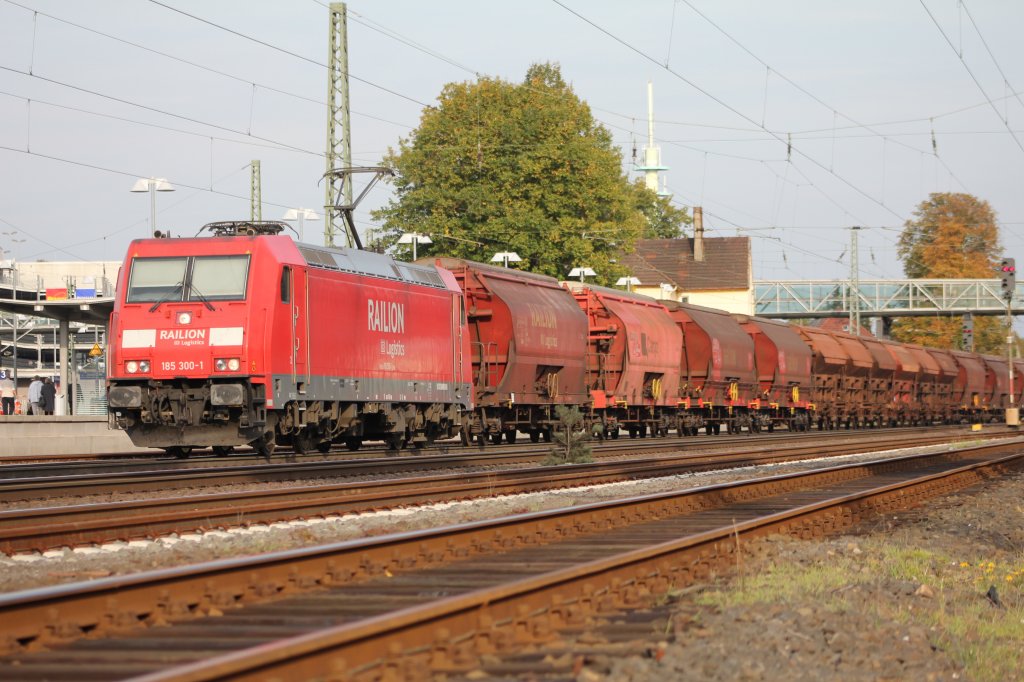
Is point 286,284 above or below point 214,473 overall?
above

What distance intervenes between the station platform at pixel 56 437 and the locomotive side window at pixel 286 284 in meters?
9.37

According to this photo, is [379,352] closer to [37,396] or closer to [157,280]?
[157,280]

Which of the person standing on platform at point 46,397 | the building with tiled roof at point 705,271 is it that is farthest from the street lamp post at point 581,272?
the building with tiled roof at point 705,271

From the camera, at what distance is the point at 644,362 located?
113ft

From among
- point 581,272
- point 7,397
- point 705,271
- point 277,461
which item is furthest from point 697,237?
point 277,461

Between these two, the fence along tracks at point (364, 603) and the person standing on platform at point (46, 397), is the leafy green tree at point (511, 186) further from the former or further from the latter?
the fence along tracks at point (364, 603)

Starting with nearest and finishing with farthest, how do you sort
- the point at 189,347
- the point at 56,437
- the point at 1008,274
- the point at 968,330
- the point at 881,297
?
the point at 189,347 < the point at 56,437 < the point at 1008,274 < the point at 968,330 < the point at 881,297

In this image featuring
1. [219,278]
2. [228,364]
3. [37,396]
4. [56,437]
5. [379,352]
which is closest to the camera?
[228,364]

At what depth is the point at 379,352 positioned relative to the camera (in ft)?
76.0

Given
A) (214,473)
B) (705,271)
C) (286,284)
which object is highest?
(705,271)

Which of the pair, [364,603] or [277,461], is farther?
[277,461]

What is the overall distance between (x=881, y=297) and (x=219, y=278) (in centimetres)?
8447

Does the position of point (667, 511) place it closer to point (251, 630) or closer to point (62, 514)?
point (62, 514)

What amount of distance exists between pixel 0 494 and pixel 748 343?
3111cm
